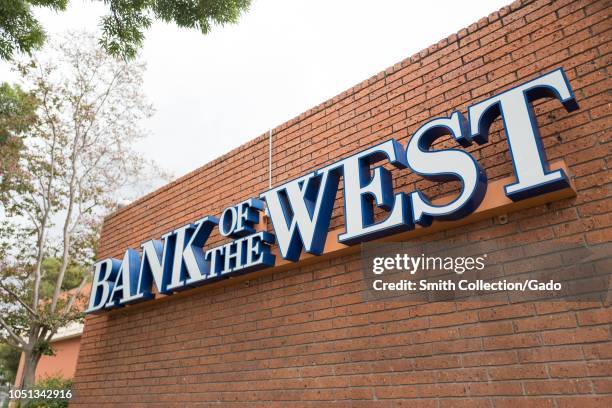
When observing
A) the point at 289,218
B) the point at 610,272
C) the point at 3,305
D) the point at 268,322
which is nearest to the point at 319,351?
the point at 268,322

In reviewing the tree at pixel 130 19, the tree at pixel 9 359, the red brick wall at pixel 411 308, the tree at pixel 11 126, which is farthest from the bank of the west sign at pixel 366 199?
the tree at pixel 9 359

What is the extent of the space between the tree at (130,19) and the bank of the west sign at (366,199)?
2518mm

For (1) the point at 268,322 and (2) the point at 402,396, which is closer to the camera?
(2) the point at 402,396

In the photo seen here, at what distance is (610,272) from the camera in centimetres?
266

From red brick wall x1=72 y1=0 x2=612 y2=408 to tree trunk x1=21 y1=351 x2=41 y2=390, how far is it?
383 cm

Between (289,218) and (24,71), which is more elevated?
(24,71)

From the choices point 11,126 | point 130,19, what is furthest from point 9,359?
point 130,19

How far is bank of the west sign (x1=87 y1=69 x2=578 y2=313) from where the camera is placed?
298 centimetres

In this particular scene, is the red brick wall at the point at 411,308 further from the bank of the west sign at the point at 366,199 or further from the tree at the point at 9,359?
the tree at the point at 9,359

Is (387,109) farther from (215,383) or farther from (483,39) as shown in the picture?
(215,383)

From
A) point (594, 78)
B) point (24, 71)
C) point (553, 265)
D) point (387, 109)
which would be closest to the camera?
point (553, 265)

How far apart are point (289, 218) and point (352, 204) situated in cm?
76

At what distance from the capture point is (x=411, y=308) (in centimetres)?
335

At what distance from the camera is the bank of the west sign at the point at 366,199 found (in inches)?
117
